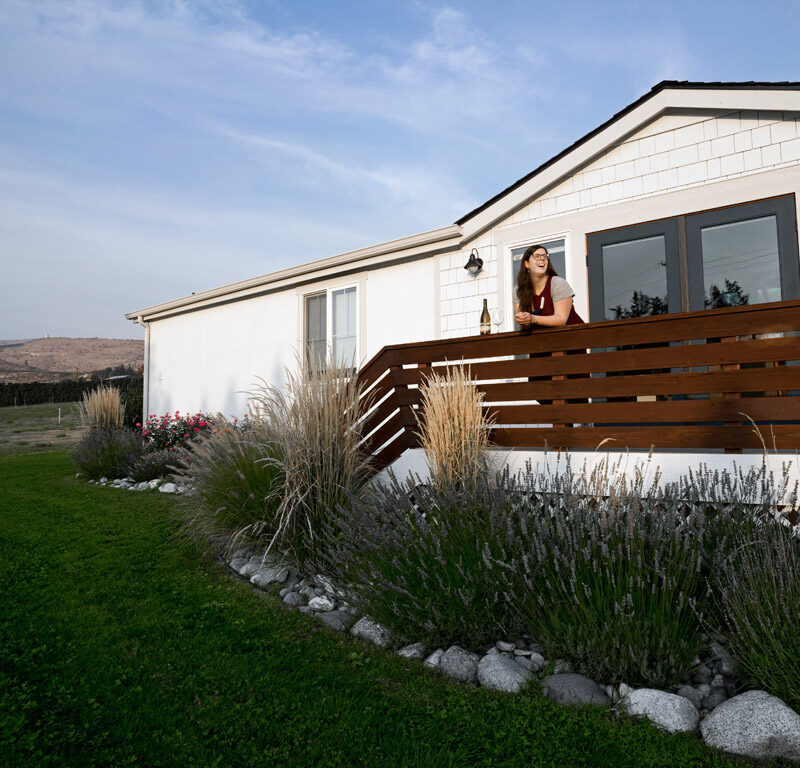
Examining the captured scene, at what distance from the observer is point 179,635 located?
2676mm

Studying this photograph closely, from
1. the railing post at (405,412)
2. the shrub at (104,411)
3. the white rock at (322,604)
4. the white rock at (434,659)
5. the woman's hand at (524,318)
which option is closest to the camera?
the white rock at (434,659)

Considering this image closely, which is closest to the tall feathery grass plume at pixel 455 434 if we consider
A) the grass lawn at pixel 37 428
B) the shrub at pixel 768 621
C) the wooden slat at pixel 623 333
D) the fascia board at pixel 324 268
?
the wooden slat at pixel 623 333

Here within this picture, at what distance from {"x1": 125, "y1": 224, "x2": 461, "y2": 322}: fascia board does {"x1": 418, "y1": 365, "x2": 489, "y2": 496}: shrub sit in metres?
3.48

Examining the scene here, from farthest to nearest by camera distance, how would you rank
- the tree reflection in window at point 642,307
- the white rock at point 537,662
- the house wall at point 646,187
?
the tree reflection in window at point 642,307
the house wall at point 646,187
the white rock at point 537,662

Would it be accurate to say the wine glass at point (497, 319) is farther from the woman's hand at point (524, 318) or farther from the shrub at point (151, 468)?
the shrub at point (151, 468)

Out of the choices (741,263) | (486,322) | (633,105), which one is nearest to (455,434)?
(486,322)

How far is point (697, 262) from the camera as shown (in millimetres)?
4863

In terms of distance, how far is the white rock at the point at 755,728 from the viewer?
1675 mm

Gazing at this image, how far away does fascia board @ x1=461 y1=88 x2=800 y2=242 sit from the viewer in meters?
4.58

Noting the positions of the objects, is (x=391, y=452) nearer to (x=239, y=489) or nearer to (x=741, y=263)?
(x=239, y=489)

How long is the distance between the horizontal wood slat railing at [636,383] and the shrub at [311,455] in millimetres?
585

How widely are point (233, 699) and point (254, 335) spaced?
7.96m

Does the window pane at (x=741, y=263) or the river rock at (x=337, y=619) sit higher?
the window pane at (x=741, y=263)

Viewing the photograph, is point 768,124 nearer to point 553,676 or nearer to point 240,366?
point 553,676
